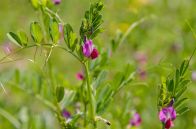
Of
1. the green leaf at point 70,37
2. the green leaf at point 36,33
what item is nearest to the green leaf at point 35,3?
the green leaf at point 36,33

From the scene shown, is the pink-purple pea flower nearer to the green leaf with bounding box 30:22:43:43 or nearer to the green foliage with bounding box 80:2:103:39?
the green foliage with bounding box 80:2:103:39

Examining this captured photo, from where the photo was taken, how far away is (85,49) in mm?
1861

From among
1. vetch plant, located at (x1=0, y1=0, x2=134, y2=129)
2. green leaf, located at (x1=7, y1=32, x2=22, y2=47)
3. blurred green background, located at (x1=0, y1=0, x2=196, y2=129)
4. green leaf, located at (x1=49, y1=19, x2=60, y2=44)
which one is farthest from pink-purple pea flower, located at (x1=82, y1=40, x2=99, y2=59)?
blurred green background, located at (x1=0, y1=0, x2=196, y2=129)

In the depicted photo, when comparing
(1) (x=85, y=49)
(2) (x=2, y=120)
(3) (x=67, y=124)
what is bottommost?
(2) (x=2, y=120)

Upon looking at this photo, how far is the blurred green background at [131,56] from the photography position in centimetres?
270

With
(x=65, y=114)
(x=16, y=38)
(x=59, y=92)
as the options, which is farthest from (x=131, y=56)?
(x=16, y=38)

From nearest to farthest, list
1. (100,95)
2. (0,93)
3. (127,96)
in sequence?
(100,95) → (127,96) → (0,93)

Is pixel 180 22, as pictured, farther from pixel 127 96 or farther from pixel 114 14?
pixel 127 96

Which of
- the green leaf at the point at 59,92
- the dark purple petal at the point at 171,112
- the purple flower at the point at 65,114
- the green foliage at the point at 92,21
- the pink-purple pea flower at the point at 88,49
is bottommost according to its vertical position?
the purple flower at the point at 65,114

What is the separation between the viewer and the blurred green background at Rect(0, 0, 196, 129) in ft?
8.87

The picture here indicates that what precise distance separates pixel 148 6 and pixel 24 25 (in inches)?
57.8

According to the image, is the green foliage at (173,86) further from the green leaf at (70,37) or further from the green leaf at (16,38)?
the green leaf at (16,38)

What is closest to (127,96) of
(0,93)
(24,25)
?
(0,93)

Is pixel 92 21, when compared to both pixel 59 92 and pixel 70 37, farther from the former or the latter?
pixel 59 92
